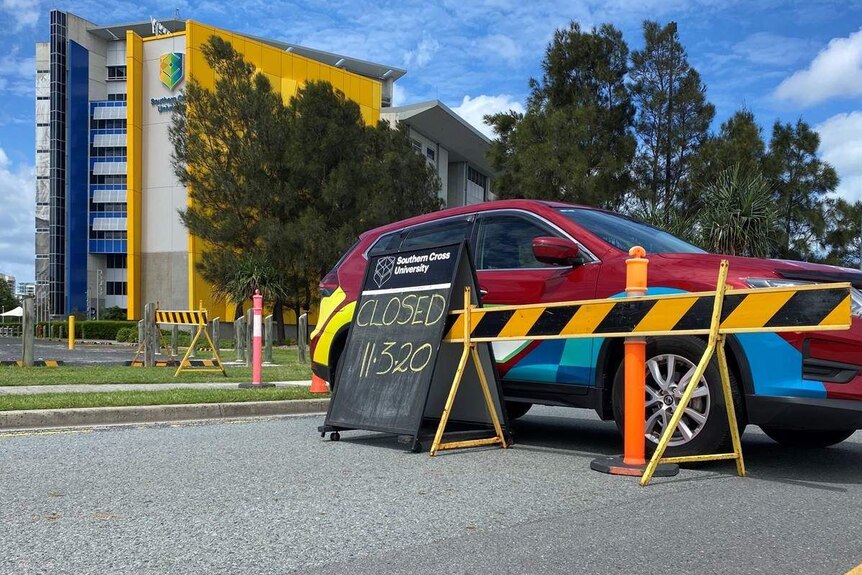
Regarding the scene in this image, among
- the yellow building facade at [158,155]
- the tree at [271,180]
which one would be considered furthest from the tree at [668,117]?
the yellow building facade at [158,155]

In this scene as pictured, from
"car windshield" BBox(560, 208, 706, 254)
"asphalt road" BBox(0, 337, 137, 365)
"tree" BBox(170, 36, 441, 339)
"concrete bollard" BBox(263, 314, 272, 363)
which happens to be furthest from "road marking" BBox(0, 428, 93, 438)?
"tree" BBox(170, 36, 441, 339)

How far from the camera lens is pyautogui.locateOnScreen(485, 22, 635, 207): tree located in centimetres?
2927

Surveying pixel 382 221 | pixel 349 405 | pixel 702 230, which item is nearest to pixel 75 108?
pixel 382 221

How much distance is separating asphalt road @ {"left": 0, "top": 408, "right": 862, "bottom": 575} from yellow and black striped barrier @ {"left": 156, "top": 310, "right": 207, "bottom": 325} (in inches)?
300

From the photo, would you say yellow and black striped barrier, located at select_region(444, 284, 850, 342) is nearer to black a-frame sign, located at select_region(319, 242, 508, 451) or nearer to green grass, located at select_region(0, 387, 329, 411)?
black a-frame sign, located at select_region(319, 242, 508, 451)

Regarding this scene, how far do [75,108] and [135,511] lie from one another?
7425cm

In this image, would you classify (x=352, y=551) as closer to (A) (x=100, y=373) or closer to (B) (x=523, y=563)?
(B) (x=523, y=563)

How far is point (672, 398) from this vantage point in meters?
5.20

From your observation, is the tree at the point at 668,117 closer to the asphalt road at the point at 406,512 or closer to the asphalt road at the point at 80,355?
the asphalt road at the point at 80,355

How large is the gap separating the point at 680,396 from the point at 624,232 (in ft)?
5.53

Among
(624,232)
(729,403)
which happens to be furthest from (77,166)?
(729,403)

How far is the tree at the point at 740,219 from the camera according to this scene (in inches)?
975

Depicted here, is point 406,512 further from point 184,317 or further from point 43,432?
point 184,317

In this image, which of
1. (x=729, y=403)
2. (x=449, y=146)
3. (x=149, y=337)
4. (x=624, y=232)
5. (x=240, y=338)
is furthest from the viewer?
(x=449, y=146)
